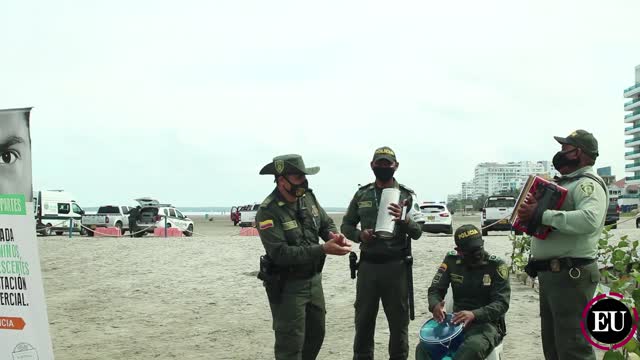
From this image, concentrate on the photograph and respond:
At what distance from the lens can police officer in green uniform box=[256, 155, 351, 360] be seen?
470cm

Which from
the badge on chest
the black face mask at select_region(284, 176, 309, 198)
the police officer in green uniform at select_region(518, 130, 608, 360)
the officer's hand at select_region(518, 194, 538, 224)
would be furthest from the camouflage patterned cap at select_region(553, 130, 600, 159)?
the black face mask at select_region(284, 176, 309, 198)

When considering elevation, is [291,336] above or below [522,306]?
above

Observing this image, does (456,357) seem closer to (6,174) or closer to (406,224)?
(406,224)

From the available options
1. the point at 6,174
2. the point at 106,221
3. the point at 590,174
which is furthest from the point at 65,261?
the point at 106,221

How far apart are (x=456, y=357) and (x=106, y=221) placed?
30.0 m

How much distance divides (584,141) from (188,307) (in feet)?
23.4

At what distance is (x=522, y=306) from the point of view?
9.02 m

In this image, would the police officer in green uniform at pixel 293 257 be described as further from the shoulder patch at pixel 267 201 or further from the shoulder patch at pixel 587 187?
the shoulder patch at pixel 587 187

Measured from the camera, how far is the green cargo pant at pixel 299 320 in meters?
4.68

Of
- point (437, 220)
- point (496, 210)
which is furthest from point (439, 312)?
point (496, 210)

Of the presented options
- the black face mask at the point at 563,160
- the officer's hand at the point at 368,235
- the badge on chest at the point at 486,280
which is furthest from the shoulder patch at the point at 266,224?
the black face mask at the point at 563,160

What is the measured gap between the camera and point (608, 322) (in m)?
4.54

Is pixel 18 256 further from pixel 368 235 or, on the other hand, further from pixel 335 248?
pixel 368 235

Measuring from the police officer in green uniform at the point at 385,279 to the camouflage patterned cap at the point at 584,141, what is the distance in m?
1.49
